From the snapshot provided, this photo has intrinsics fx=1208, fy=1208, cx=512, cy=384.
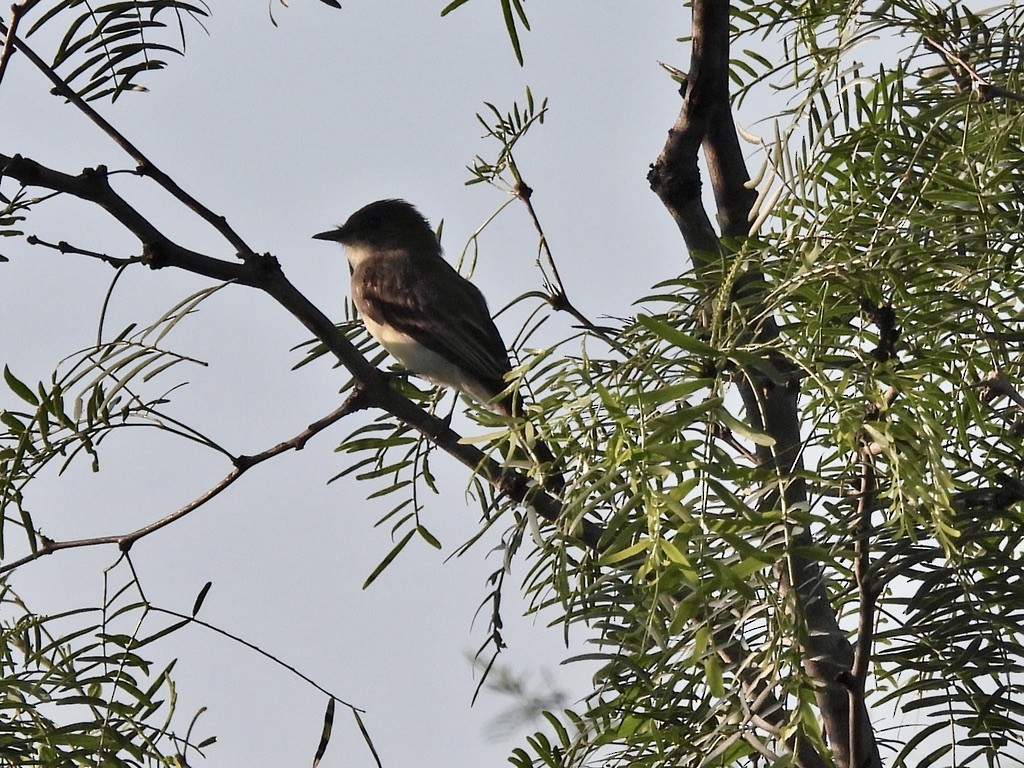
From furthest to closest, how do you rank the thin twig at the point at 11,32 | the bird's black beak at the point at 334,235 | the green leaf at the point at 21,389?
the bird's black beak at the point at 334,235
the green leaf at the point at 21,389
the thin twig at the point at 11,32

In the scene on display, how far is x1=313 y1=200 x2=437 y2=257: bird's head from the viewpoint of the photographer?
4.88m

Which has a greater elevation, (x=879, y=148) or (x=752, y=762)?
(x=879, y=148)

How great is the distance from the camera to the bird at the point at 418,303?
11.7 ft

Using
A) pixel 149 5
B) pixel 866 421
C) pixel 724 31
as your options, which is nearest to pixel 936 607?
pixel 866 421

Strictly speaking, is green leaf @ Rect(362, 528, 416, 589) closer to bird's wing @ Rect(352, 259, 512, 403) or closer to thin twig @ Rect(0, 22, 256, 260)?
thin twig @ Rect(0, 22, 256, 260)

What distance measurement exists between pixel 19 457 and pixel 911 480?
1.00 m

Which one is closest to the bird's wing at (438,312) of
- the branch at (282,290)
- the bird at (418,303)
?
the bird at (418,303)

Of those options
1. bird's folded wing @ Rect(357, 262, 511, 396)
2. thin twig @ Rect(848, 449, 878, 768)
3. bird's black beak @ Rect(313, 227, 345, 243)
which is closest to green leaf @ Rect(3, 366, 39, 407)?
thin twig @ Rect(848, 449, 878, 768)

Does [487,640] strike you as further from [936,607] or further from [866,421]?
[866,421]

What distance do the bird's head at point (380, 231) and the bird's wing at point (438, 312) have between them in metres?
0.39

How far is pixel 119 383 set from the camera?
1.35 metres

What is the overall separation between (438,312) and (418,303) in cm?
10

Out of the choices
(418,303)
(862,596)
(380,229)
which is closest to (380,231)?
(380,229)

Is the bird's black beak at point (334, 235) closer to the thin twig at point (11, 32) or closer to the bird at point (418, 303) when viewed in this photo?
the bird at point (418, 303)
